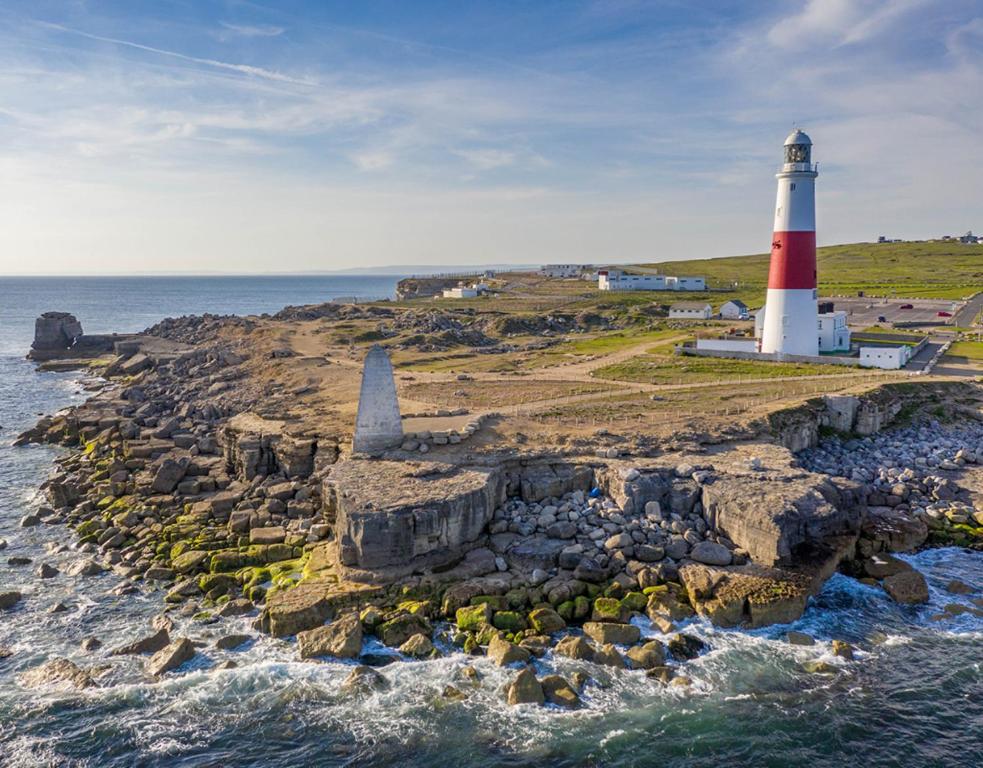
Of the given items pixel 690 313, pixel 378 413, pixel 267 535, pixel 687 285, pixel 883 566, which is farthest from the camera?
pixel 687 285

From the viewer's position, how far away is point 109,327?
118 m

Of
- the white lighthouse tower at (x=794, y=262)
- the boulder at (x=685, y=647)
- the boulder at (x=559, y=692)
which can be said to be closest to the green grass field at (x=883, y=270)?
the white lighthouse tower at (x=794, y=262)

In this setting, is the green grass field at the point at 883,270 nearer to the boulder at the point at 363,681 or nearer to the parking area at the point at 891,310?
the parking area at the point at 891,310

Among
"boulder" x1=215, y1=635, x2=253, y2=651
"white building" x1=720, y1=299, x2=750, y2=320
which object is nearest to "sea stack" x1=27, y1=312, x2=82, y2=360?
"boulder" x1=215, y1=635, x2=253, y2=651

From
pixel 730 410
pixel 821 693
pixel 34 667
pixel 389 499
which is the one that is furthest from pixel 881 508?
pixel 34 667

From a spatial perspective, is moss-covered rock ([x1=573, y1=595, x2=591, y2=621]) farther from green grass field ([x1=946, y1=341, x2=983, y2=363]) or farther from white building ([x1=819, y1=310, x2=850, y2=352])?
green grass field ([x1=946, y1=341, x2=983, y2=363])

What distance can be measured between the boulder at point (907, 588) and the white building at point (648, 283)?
92.6 m

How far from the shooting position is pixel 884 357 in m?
44.0

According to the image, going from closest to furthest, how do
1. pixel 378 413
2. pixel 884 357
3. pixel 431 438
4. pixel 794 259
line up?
pixel 378 413
pixel 431 438
pixel 794 259
pixel 884 357

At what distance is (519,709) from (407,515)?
25.1ft

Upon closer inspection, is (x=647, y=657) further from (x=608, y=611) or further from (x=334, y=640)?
(x=334, y=640)

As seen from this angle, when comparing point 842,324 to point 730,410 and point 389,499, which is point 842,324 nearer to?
point 730,410

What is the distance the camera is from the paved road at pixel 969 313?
65812 mm

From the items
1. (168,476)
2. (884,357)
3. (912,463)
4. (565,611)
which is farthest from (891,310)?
(168,476)
